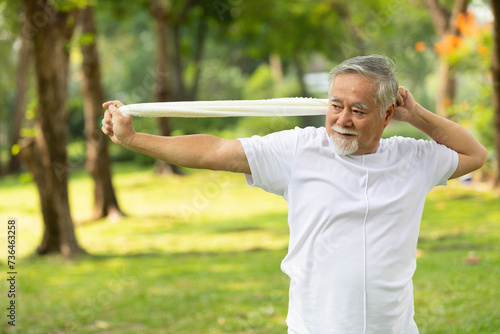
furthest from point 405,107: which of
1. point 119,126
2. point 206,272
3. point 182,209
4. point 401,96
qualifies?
point 182,209

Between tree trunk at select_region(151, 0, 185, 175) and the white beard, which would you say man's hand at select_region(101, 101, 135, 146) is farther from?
tree trunk at select_region(151, 0, 185, 175)

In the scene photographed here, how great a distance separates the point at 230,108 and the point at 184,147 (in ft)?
1.13

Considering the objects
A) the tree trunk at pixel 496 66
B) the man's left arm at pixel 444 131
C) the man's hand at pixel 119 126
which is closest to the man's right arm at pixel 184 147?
the man's hand at pixel 119 126

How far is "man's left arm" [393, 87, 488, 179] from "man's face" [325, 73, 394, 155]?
24cm

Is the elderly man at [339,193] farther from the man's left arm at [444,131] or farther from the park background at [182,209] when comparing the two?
the park background at [182,209]

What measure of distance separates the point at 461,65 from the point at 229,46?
2167cm

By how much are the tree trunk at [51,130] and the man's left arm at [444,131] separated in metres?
6.13

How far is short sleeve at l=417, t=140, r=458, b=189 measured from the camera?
278 cm

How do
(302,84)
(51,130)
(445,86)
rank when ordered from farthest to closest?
(302,84) → (445,86) → (51,130)

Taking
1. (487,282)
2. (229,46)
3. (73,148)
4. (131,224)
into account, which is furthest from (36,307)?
(229,46)

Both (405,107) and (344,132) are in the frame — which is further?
(405,107)

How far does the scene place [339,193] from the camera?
2.54m

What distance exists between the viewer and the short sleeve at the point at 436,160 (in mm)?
2775

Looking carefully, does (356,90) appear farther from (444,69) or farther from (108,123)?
(444,69)
